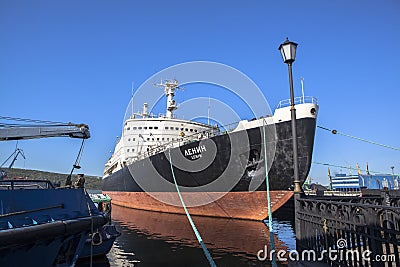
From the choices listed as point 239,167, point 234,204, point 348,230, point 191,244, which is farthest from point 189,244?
point 348,230

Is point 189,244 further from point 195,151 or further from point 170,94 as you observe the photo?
point 170,94

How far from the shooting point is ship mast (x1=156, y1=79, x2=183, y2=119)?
98.9 feet

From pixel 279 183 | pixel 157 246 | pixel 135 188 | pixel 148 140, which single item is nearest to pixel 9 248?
pixel 157 246

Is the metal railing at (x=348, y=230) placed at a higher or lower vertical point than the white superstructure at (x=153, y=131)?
lower

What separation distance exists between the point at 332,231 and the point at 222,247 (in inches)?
256

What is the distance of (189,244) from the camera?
36.8ft

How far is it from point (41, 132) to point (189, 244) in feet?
21.7

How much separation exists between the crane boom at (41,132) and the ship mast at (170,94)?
20.5m

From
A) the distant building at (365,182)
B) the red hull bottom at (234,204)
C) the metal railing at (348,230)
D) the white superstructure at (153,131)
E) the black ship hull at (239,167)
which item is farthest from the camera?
the distant building at (365,182)

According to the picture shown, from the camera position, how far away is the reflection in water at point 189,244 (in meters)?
9.06

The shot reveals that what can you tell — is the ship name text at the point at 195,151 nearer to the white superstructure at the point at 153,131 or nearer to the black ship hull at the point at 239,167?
the black ship hull at the point at 239,167

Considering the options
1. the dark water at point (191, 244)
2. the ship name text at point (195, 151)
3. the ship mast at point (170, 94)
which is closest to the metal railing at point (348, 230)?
the dark water at point (191, 244)

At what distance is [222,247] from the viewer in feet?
34.5

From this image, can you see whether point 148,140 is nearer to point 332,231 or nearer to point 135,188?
point 135,188
